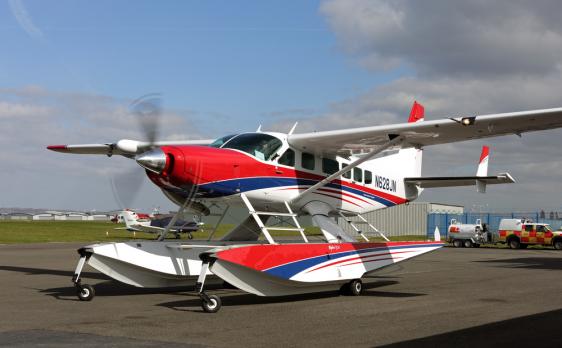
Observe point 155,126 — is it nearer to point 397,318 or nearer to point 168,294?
point 168,294

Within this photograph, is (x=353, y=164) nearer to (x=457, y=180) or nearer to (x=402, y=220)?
(x=457, y=180)

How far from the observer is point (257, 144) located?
13398 millimetres

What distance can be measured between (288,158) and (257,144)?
0.98 m

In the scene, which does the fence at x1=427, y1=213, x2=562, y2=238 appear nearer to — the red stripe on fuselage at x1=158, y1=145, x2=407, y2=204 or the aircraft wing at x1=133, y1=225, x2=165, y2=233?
the aircraft wing at x1=133, y1=225, x2=165, y2=233

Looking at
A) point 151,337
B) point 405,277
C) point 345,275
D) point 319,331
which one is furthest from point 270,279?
point 405,277

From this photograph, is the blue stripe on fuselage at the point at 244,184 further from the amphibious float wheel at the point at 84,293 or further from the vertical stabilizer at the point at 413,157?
the vertical stabilizer at the point at 413,157

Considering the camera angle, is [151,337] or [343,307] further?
[343,307]

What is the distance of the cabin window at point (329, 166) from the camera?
15055 millimetres

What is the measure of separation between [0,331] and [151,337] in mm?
2130

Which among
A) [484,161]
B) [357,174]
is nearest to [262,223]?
[357,174]

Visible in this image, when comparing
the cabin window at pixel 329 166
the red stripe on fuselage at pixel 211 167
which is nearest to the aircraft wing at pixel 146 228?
the cabin window at pixel 329 166

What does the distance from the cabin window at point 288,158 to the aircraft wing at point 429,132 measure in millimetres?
199

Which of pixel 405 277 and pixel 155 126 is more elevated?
pixel 155 126

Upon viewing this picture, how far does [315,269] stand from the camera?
40.8 ft
